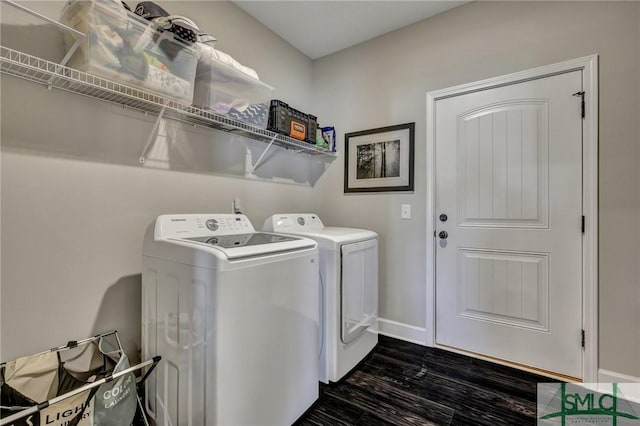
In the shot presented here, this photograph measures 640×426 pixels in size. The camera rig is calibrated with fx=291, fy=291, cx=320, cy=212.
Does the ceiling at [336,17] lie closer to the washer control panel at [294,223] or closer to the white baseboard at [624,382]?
the washer control panel at [294,223]

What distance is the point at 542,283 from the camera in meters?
1.91

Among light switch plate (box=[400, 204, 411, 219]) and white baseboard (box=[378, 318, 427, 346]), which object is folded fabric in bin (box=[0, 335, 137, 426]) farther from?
light switch plate (box=[400, 204, 411, 219])

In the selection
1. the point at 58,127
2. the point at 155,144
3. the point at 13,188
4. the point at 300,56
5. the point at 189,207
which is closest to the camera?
the point at 13,188

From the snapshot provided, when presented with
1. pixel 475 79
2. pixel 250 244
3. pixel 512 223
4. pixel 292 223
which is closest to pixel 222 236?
pixel 250 244

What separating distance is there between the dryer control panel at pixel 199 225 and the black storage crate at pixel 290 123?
2.42 feet

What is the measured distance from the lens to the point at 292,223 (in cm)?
222

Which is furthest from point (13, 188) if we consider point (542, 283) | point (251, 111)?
point (542, 283)

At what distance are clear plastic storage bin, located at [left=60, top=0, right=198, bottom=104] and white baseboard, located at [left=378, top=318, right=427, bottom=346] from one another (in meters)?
2.23

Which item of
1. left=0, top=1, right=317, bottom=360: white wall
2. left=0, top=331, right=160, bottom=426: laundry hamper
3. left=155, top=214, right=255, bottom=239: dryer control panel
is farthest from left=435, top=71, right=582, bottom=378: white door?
left=0, top=331, right=160, bottom=426: laundry hamper

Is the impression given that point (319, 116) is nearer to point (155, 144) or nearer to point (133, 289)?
point (155, 144)

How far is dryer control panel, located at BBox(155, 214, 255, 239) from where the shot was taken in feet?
4.61

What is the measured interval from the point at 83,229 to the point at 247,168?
3.63ft

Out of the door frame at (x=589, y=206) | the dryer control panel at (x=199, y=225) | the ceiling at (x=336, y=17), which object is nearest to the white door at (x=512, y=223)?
the door frame at (x=589, y=206)

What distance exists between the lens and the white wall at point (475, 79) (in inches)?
64.9
